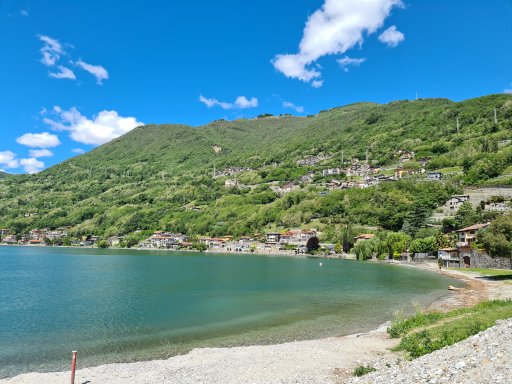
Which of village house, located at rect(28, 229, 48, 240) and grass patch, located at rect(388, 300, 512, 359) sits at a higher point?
village house, located at rect(28, 229, 48, 240)

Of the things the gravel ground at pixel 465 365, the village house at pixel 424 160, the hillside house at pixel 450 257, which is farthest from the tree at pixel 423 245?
the village house at pixel 424 160

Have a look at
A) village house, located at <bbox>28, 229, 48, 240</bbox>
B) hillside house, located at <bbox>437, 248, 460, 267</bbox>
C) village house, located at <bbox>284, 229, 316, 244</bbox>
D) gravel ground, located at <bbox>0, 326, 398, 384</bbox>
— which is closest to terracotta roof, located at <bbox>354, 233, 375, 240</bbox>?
village house, located at <bbox>284, 229, 316, 244</bbox>

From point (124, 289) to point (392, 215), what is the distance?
300 feet

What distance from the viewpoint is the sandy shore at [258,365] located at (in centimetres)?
1535

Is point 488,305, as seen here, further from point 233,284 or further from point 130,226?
point 130,226

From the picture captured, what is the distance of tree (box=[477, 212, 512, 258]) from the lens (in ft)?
129

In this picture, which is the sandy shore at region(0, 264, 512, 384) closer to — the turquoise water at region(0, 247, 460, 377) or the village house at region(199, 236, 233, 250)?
the turquoise water at region(0, 247, 460, 377)


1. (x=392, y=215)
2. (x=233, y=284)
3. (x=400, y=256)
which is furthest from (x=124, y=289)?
(x=392, y=215)

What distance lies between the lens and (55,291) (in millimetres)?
44031

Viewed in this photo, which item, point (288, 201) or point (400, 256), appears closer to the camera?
point (400, 256)

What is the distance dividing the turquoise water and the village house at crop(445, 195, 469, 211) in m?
65.1

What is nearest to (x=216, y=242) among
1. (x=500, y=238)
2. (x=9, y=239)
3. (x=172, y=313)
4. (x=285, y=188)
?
(x=285, y=188)

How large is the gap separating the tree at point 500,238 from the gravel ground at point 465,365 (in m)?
31.6

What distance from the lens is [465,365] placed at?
414 inches
